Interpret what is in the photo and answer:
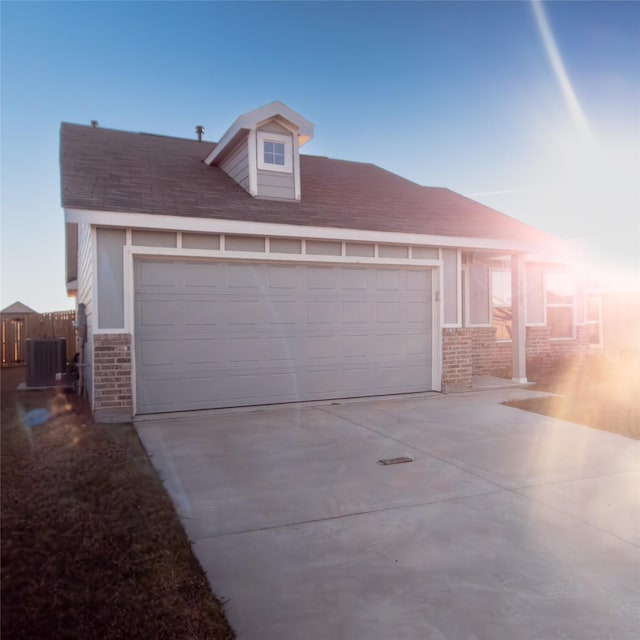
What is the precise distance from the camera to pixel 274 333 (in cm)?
892

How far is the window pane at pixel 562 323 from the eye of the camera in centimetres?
1444

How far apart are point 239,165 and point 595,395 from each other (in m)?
8.05

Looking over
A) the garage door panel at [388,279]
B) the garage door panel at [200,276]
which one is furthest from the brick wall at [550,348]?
the garage door panel at [200,276]

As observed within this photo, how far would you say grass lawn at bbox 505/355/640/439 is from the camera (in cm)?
766

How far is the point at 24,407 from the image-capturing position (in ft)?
30.7

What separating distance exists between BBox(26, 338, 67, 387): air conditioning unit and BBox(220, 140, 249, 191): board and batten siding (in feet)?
18.5

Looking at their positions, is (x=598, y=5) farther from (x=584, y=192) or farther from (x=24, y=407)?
(x=24, y=407)

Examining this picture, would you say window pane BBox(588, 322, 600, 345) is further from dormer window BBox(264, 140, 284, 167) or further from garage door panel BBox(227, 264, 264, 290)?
garage door panel BBox(227, 264, 264, 290)

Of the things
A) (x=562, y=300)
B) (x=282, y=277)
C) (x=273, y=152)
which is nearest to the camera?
(x=282, y=277)

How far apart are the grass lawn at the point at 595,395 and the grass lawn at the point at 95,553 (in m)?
5.97

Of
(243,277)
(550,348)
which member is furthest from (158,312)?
(550,348)

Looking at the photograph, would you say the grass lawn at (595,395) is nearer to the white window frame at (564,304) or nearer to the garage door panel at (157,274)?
the white window frame at (564,304)

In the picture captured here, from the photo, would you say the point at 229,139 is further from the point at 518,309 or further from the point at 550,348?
the point at 550,348

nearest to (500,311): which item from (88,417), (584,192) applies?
(584,192)
